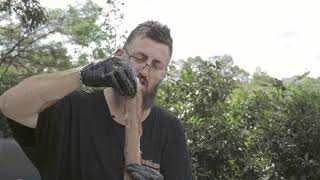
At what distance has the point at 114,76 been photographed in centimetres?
151

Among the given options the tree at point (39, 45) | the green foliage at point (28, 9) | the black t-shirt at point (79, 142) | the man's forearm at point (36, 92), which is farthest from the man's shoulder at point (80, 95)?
the tree at point (39, 45)

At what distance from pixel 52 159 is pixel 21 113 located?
0.70 feet

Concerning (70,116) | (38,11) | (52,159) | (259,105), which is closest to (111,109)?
(70,116)

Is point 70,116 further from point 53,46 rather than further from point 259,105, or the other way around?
point 53,46

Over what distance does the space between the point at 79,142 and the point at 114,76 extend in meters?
0.37

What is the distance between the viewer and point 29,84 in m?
→ 1.63

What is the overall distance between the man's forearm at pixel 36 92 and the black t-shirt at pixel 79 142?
7 centimetres

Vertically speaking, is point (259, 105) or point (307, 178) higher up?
point (259, 105)

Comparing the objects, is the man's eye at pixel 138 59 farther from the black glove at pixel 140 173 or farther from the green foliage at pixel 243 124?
the green foliage at pixel 243 124

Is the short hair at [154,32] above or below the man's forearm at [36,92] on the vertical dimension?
above

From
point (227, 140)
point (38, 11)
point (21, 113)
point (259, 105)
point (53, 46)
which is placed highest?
point (53, 46)

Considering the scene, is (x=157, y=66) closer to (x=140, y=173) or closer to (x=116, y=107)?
(x=116, y=107)

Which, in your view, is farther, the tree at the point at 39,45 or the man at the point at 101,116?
the tree at the point at 39,45

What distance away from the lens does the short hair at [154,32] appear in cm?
186
